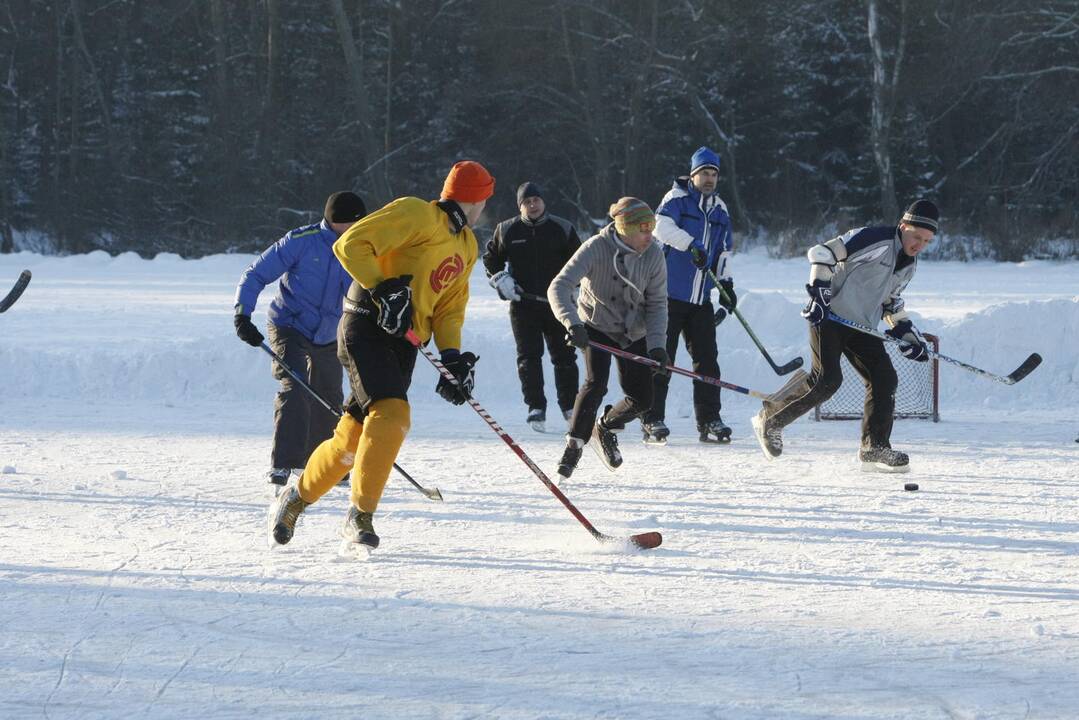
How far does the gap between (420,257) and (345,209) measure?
138 centimetres

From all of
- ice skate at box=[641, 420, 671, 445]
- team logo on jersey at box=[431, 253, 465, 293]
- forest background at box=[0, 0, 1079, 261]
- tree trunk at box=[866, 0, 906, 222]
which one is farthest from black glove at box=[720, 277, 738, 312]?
forest background at box=[0, 0, 1079, 261]

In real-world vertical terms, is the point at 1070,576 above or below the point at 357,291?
below

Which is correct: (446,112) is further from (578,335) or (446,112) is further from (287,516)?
(287,516)

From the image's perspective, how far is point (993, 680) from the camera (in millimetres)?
3232

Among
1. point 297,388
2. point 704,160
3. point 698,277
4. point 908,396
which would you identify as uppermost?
point 704,160

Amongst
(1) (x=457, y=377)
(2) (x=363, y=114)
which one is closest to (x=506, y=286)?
(1) (x=457, y=377)

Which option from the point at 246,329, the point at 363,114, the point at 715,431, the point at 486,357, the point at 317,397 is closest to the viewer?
the point at 246,329

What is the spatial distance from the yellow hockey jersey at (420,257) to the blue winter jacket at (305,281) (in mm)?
1192

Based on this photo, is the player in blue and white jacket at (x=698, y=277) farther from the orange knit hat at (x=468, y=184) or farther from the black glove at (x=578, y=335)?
the orange knit hat at (x=468, y=184)

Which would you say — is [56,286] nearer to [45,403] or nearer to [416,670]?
[45,403]

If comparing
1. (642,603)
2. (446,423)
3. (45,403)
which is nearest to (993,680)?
(642,603)

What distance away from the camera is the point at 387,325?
4258 millimetres

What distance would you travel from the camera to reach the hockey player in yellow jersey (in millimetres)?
4352

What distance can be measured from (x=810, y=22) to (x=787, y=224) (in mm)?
4713
